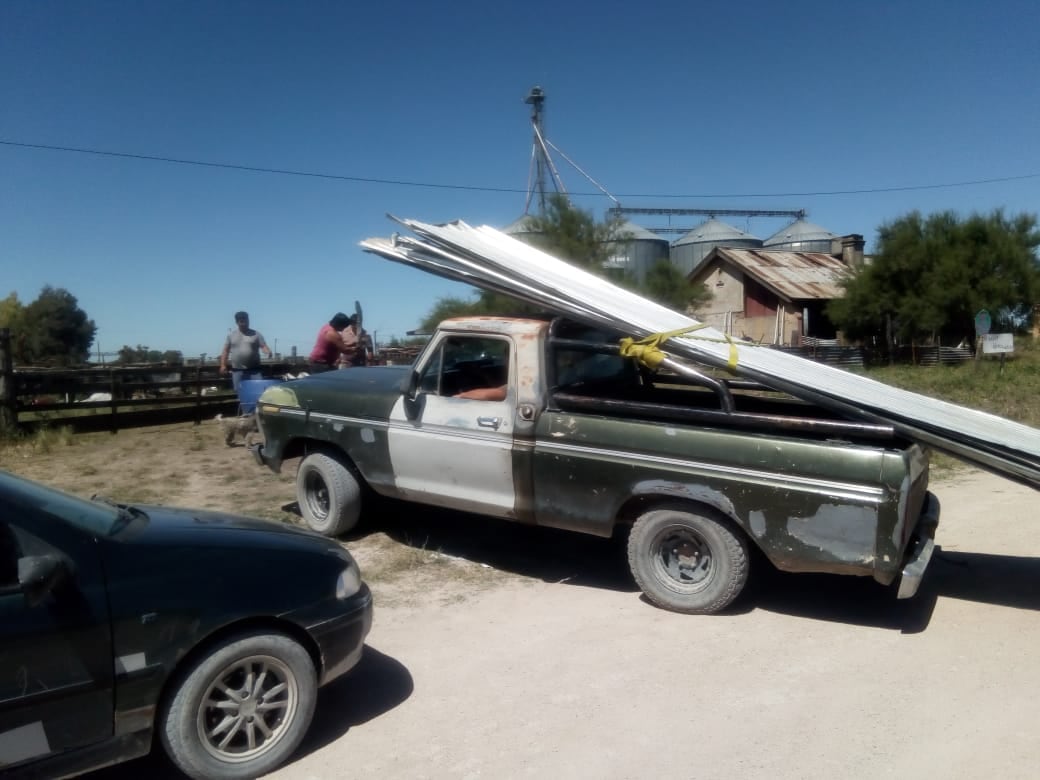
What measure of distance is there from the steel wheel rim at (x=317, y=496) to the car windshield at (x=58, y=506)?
310 cm

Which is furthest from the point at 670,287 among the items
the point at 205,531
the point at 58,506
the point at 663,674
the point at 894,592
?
the point at 58,506

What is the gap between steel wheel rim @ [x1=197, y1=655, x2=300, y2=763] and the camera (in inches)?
126

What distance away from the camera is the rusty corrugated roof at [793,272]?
33281mm

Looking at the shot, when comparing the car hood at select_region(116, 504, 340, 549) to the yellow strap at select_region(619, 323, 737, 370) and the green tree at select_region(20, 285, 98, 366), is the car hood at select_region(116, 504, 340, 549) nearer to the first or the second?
the yellow strap at select_region(619, 323, 737, 370)

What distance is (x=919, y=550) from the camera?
4.74 m

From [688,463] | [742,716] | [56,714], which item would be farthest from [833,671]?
Answer: [56,714]

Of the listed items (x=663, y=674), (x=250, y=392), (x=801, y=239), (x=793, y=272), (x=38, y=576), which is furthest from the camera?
(x=801, y=239)

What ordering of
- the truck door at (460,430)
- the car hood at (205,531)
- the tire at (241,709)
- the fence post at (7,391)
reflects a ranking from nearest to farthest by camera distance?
the tire at (241,709)
the car hood at (205,531)
the truck door at (460,430)
the fence post at (7,391)

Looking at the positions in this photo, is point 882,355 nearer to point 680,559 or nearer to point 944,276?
point 944,276

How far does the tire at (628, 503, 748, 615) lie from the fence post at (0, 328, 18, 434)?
9.53 m

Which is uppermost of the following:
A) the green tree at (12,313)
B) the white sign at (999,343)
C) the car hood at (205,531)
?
the green tree at (12,313)

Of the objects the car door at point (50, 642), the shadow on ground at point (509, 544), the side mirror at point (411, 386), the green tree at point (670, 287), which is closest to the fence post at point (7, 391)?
the shadow on ground at point (509, 544)

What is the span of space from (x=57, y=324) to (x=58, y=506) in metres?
42.3

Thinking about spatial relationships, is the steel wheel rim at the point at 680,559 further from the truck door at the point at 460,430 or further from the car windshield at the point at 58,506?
the car windshield at the point at 58,506
